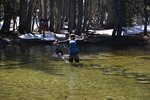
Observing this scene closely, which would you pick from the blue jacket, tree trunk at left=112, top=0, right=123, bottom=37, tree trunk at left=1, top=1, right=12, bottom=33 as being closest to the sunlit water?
the blue jacket

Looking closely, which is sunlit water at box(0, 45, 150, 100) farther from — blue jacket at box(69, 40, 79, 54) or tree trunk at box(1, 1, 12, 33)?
tree trunk at box(1, 1, 12, 33)

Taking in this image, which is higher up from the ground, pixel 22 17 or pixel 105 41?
pixel 22 17

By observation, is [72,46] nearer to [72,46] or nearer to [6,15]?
[72,46]

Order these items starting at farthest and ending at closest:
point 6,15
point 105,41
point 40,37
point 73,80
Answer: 1. point 105,41
2. point 6,15
3. point 40,37
4. point 73,80

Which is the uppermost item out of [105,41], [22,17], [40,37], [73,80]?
[22,17]

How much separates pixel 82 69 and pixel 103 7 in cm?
5520

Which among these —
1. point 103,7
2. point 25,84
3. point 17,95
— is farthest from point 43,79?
point 103,7

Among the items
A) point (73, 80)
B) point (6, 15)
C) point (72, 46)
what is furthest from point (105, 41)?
point (73, 80)

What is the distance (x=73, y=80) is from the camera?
1889cm

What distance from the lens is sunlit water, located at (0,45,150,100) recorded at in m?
15.4

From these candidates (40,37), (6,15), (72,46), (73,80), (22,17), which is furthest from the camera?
(22,17)

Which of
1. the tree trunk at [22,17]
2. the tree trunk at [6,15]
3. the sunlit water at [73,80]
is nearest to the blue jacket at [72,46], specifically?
the sunlit water at [73,80]

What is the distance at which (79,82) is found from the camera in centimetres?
1834

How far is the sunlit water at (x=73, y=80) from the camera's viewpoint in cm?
1540
